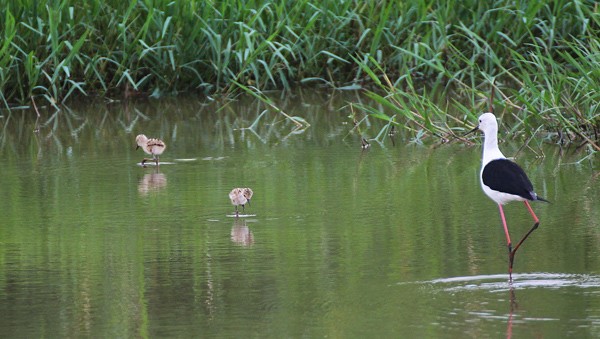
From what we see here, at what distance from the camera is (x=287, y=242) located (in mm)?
7438

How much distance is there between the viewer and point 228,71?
14133 millimetres

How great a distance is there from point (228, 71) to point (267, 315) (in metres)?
Answer: 8.39

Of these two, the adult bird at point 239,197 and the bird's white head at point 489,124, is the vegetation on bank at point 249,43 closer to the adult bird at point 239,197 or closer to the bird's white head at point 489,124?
the adult bird at point 239,197

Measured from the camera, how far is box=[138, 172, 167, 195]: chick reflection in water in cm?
932

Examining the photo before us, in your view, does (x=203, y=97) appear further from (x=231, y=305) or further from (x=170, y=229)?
(x=231, y=305)

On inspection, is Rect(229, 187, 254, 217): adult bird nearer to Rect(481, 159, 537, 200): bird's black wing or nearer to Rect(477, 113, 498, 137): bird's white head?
Rect(477, 113, 498, 137): bird's white head

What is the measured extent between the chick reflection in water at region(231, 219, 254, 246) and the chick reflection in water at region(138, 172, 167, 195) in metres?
1.35

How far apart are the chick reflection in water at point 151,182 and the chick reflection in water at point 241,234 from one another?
135cm

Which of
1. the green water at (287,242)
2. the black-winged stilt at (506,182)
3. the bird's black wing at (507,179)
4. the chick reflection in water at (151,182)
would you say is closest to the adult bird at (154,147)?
the green water at (287,242)

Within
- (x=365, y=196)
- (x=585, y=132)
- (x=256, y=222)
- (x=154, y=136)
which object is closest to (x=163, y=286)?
(x=256, y=222)

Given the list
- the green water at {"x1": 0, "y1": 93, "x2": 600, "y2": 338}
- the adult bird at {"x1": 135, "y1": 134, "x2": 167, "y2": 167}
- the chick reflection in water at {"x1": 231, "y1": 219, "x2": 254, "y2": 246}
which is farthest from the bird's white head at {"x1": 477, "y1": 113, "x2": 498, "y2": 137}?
the adult bird at {"x1": 135, "y1": 134, "x2": 167, "y2": 167}

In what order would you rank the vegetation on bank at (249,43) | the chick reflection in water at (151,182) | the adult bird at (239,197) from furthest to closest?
the vegetation on bank at (249,43) < the chick reflection in water at (151,182) < the adult bird at (239,197)

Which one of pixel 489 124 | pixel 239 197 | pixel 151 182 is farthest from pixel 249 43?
pixel 489 124

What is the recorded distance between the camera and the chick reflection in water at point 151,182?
9.32m
